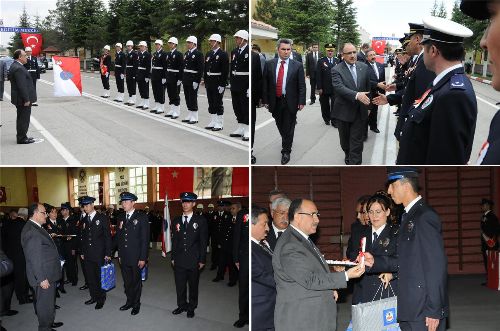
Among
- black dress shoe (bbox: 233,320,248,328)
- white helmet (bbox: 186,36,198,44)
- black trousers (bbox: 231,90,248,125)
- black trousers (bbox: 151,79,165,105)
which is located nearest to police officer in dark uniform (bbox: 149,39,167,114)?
black trousers (bbox: 151,79,165,105)

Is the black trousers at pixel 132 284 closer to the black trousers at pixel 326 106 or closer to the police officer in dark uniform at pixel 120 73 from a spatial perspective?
the police officer in dark uniform at pixel 120 73

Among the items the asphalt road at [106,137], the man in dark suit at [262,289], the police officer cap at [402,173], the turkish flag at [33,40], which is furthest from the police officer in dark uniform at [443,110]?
the turkish flag at [33,40]

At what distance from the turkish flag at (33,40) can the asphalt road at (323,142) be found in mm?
2312

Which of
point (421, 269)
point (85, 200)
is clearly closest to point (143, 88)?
point (85, 200)

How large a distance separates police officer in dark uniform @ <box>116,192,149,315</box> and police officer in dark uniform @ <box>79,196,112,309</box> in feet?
1.12

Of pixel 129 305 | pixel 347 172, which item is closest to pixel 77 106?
pixel 129 305

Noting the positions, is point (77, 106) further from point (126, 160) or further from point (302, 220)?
point (302, 220)

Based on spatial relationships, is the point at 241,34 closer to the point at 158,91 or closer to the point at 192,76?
the point at 192,76

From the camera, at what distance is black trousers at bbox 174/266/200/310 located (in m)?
5.31

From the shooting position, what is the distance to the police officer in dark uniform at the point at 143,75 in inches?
329

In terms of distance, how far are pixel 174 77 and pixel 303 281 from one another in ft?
18.6

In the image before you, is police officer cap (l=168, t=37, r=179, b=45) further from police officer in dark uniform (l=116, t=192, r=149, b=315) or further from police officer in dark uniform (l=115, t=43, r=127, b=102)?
police officer in dark uniform (l=116, t=192, r=149, b=315)

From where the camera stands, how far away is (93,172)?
5.32 metres

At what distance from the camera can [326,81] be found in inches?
330
